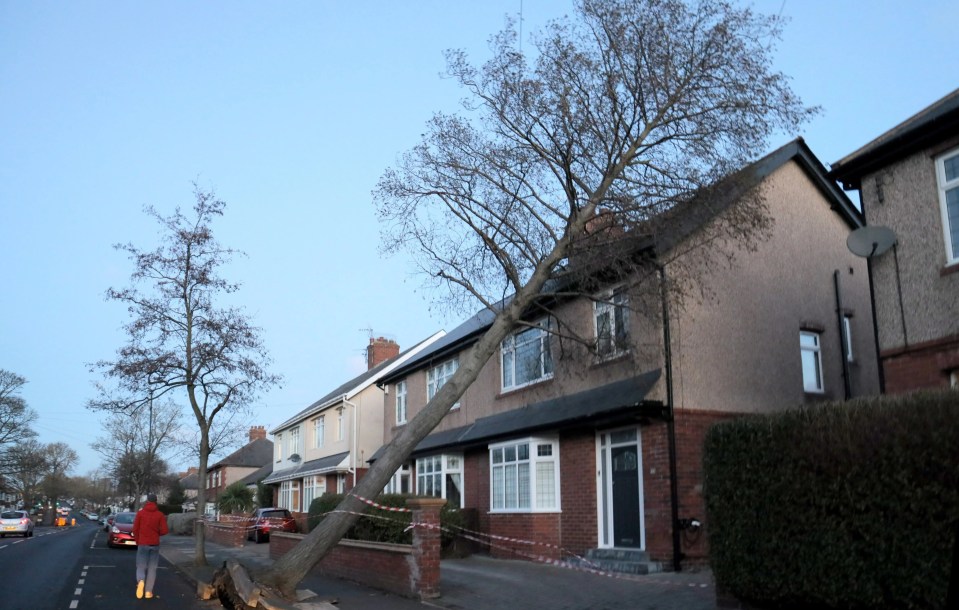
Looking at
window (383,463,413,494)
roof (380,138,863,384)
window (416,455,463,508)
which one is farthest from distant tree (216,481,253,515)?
roof (380,138,863,384)

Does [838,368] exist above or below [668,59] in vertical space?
below

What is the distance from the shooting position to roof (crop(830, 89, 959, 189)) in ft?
38.8

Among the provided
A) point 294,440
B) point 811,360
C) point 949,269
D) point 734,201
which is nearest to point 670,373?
point 734,201

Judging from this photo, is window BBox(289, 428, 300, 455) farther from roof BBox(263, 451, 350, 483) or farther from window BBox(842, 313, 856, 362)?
window BBox(842, 313, 856, 362)

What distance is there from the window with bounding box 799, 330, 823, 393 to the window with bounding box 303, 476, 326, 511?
2449cm

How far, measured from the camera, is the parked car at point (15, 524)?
42844 millimetres

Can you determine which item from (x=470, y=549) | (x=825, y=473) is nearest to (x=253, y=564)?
(x=470, y=549)

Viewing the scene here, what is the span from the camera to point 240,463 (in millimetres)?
70938

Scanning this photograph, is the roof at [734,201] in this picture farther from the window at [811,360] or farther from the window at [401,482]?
the window at [401,482]

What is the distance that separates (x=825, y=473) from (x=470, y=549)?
549 inches

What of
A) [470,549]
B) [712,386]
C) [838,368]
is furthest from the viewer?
[470,549]

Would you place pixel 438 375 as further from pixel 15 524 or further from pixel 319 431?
pixel 15 524

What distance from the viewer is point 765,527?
9.56 metres

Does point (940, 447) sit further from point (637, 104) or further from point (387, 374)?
point (387, 374)
